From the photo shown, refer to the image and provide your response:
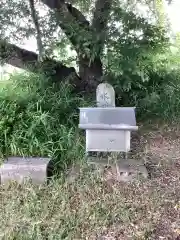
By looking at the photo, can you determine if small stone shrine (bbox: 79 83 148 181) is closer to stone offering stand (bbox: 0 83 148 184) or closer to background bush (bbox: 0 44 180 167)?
stone offering stand (bbox: 0 83 148 184)

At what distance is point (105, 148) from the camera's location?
128 inches

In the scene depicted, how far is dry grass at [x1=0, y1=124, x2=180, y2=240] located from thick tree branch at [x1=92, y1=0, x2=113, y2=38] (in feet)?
5.71

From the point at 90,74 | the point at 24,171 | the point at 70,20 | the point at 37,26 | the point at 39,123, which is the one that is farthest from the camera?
the point at 90,74

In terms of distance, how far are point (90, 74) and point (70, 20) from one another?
2.62 feet

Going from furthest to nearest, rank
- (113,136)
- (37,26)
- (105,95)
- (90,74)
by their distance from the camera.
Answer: (90,74)
(37,26)
(105,95)
(113,136)

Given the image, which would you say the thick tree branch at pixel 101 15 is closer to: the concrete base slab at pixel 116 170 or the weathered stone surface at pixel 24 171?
the concrete base slab at pixel 116 170

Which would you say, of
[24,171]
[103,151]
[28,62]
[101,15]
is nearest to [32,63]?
[28,62]

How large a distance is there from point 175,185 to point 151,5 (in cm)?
270

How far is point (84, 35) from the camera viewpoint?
12.6ft

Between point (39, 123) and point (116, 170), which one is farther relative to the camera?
point (39, 123)

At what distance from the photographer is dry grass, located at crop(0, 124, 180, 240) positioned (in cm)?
249

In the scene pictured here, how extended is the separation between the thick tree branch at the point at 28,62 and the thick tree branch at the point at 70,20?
53 centimetres

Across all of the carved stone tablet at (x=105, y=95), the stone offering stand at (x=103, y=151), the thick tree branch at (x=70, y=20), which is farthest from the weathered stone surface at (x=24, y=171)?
the thick tree branch at (x=70, y=20)

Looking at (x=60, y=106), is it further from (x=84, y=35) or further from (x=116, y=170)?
(x=116, y=170)
